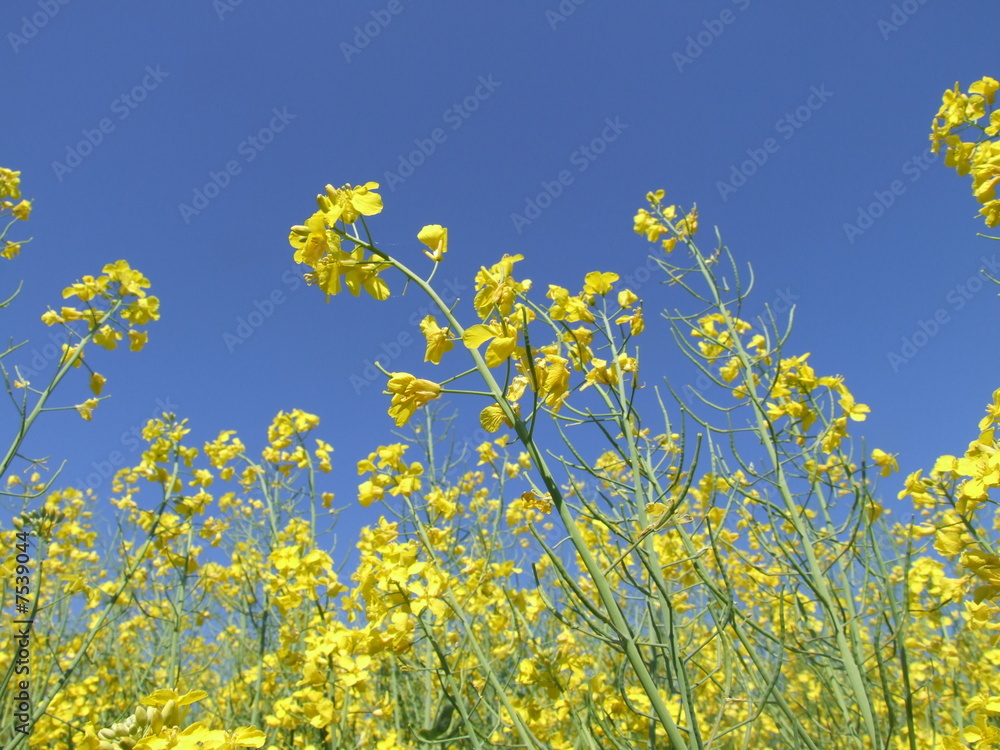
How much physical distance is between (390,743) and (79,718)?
2.77 meters

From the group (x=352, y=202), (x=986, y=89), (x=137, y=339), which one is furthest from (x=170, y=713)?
(x=986, y=89)

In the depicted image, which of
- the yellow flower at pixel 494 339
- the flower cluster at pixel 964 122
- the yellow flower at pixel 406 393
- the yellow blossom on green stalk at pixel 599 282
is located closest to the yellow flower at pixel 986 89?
the flower cluster at pixel 964 122

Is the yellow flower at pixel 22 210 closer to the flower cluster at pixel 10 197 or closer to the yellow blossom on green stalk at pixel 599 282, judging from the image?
the flower cluster at pixel 10 197

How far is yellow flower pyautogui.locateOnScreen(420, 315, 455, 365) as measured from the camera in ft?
4.83

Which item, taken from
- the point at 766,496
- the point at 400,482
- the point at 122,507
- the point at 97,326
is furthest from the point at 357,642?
the point at 122,507

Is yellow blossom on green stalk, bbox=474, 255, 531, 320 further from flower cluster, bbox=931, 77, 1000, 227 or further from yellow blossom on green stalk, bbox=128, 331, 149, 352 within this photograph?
yellow blossom on green stalk, bbox=128, 331, 149, 352

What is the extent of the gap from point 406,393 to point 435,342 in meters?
0.17

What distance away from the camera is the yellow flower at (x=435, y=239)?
155 cm

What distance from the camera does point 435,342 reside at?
57.9 inches

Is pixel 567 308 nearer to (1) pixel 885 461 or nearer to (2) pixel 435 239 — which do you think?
(2) pixel 435 239

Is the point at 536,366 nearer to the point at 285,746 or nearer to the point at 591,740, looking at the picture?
the point at 591,740

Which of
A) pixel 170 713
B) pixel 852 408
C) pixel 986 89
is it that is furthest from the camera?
pixel 852 408

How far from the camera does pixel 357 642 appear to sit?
2.49m

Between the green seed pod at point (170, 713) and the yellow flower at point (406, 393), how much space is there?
767 mm
